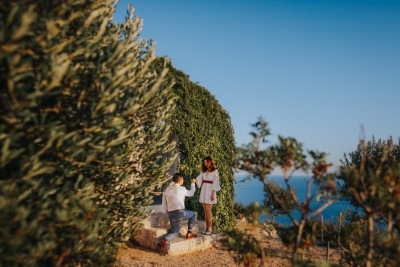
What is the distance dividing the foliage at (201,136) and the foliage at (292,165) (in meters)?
5.61

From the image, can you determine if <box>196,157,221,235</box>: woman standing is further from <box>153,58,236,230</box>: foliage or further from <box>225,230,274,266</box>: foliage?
<box>225,230,274,266</box>: foliage

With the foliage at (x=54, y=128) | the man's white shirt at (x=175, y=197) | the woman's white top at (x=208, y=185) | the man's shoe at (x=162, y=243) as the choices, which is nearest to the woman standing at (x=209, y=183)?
the woman's white top at (x=208, y=185)

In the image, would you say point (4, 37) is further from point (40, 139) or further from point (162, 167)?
point (162, 167)

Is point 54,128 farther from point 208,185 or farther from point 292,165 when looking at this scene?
point 208,185

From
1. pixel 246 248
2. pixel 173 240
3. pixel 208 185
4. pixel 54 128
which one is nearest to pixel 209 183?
pixel 208 185

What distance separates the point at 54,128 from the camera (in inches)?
147

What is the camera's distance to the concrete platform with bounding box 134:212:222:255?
30.9ft

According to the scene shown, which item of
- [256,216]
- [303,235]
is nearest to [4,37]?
[256,216]

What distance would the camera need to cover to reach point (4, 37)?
331cm

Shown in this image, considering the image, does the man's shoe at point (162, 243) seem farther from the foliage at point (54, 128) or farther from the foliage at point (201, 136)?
the foliage at point (54, 128)

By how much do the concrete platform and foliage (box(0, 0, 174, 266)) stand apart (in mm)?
4589

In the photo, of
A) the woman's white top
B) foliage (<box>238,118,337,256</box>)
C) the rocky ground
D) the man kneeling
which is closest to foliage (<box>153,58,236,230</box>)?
the woman's white top

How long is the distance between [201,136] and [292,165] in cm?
722

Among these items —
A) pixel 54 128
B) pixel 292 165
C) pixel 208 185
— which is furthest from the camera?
pixel 208 185
